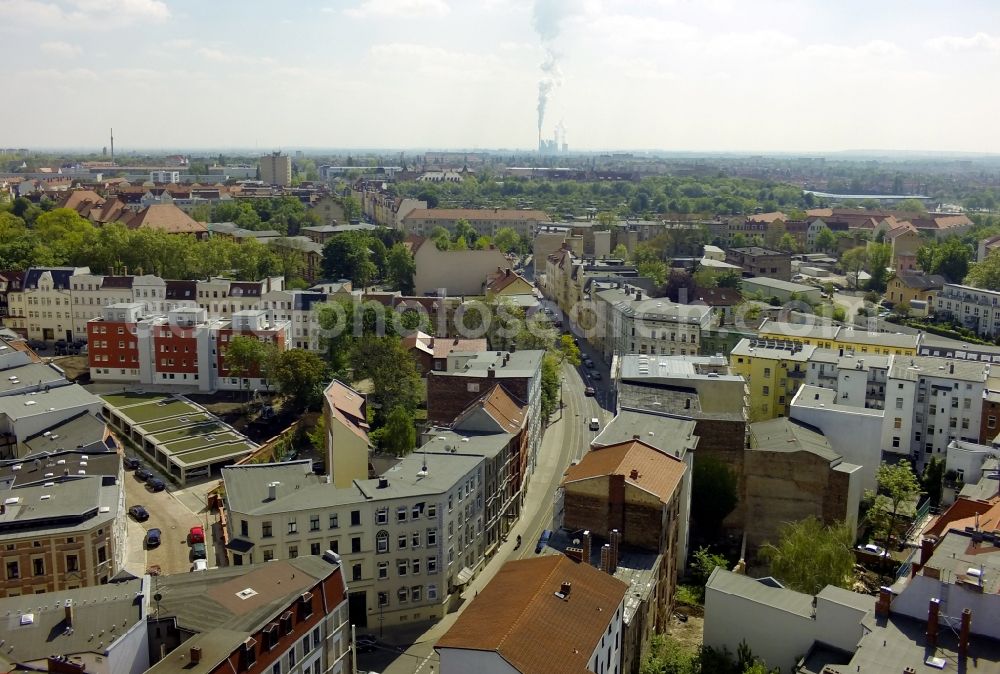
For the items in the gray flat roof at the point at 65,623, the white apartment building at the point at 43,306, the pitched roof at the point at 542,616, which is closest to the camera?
the gray flat roof at the point at 65,623

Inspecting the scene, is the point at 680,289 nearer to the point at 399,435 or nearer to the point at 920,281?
the point at 920,281

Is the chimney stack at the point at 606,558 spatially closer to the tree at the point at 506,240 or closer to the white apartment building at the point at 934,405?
the white apartment building at the point at 934,405

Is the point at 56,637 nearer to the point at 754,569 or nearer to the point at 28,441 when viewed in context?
the point at 28,441

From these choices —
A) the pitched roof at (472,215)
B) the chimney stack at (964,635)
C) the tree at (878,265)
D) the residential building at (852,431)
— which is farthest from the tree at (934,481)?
the pitched roof at (472,215)

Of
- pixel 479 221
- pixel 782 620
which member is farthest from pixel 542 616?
pixel 479 221

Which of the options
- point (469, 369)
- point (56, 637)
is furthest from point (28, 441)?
point (56, 637)

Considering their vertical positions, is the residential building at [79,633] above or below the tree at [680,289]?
below

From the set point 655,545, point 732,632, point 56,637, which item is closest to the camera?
point 56,637
